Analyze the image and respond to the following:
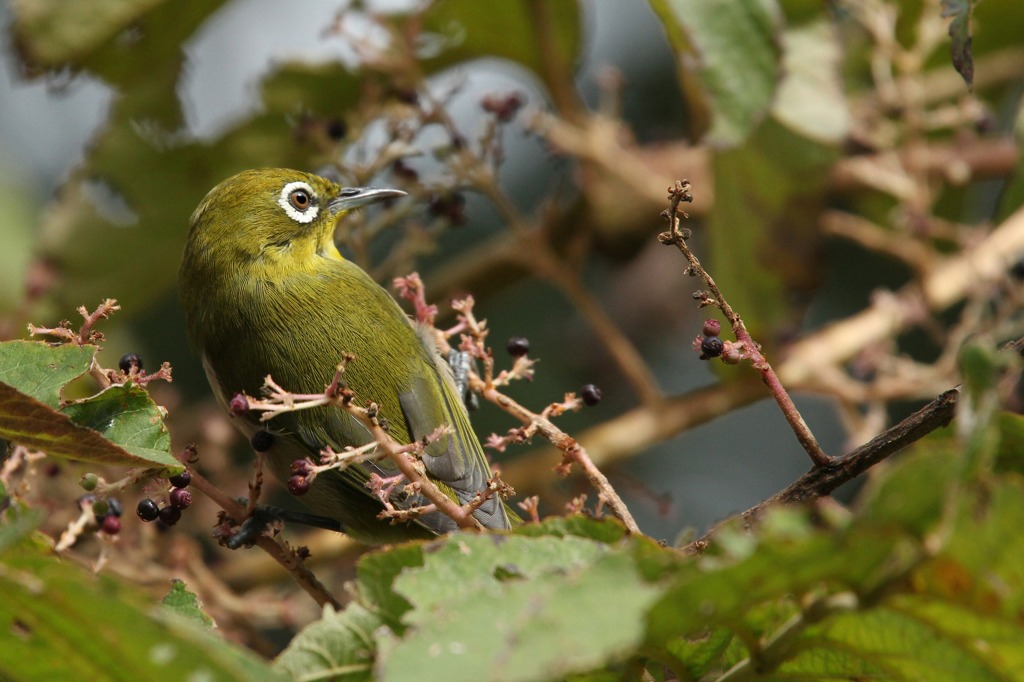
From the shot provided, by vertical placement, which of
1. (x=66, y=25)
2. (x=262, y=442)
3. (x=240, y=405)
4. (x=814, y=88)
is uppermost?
(x=66, y=25)

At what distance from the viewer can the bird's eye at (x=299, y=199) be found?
12.1 feet

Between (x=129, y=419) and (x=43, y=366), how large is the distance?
0.55 ft

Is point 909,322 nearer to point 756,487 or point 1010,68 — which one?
point 1010,68

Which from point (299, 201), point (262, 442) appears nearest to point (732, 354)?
point (262, 442)

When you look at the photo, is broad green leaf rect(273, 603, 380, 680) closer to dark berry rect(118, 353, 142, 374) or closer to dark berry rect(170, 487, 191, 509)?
dark berry rect(170, 487, 191, 509)

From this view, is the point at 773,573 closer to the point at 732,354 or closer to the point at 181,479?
the point at 732,354

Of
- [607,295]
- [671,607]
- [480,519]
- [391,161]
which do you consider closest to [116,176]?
[391,161]

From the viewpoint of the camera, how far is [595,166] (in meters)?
4.02

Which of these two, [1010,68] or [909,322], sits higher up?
[1010,68]

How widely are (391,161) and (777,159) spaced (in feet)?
4.01

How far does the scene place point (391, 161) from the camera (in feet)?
11.5

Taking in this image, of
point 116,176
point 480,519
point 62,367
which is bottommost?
point 62,367

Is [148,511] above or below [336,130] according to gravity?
below

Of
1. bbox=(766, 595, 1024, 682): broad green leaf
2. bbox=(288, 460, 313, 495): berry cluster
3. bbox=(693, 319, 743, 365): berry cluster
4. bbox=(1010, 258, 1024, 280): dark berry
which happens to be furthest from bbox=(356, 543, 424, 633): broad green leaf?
bbox=(1010, 258, 1024, 280): dark berry
